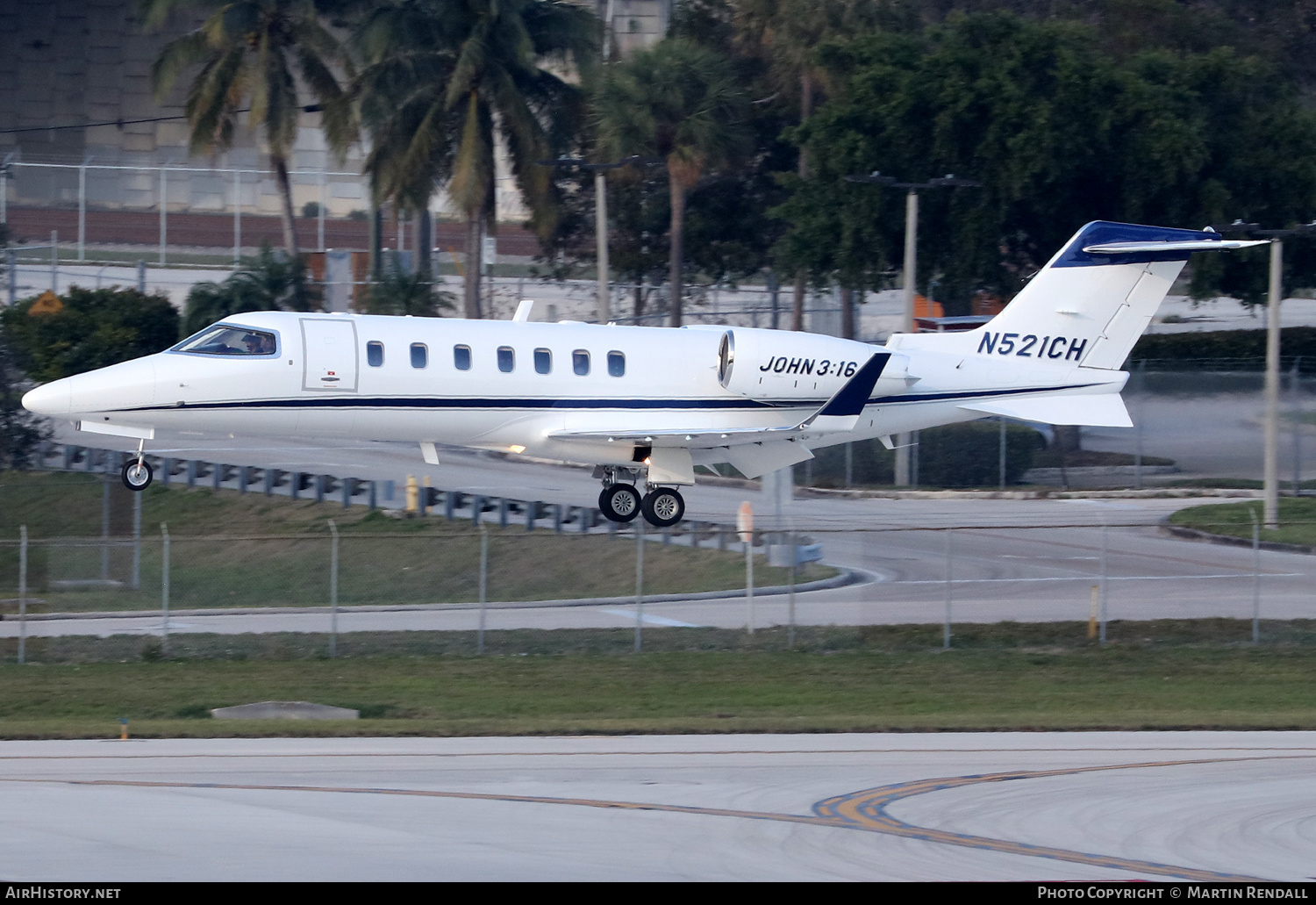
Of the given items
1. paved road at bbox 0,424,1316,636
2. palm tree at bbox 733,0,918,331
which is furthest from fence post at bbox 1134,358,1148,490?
palm tree at bbox 733,0,918,331

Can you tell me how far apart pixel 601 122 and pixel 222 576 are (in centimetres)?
2342

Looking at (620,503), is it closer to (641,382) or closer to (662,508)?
(662,508)

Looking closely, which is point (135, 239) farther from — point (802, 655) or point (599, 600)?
point (802, 655)

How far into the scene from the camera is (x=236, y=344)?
25.4 metres

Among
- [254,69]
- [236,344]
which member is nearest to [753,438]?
[236,344]

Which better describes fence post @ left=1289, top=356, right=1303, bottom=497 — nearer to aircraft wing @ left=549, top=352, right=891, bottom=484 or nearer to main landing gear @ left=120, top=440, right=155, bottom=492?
aircraft wing @ left=549, top=352, right=891, bottom=484

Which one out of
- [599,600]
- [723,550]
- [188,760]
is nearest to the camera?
[188,760]

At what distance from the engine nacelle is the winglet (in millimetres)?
728

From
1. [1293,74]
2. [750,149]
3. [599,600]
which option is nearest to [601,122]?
[750,149]

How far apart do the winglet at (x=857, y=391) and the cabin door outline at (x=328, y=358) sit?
7.20m

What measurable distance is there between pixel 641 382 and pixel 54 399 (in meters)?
8.99

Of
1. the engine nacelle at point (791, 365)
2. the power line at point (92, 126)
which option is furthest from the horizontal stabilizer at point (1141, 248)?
the power line at point (92, 126)

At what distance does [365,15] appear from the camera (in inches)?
2188

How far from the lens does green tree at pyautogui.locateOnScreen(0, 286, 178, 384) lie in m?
48.3
